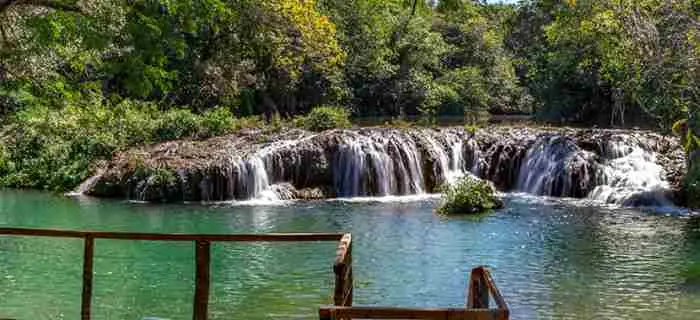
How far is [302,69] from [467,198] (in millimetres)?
21735

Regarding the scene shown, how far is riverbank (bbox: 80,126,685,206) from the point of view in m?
24.8

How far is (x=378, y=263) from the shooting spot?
15008mm

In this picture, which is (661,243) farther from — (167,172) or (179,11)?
(167,172)

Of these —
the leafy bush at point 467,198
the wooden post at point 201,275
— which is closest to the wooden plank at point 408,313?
the wooden post at point 201,275

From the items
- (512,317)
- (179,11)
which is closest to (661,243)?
(512,317)

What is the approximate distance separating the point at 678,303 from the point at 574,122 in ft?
95.7

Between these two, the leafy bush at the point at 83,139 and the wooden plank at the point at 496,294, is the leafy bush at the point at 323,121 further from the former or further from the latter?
the wooden plank at the point at 496,294

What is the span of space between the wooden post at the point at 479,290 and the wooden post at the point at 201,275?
90.9 inches

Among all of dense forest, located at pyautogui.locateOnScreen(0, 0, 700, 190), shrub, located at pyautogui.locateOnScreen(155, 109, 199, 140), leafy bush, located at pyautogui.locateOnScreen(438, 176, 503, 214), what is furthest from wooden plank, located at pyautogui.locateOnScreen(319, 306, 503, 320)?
shrub, located at pyautogui.locateOnScreen(155, 109, 199, 140)

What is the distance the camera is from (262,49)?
38.0 metres

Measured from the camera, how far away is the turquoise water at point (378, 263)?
12.0 meters

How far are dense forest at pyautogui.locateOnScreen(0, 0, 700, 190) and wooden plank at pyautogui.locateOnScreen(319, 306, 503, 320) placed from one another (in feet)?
A: 13.0

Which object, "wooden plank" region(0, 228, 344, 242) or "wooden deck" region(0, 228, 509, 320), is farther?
"wooden plank" region(0, 228, 344, 242)

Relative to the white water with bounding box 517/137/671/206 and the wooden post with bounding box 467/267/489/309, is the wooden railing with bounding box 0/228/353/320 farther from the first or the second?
the white water with bounding box 517/137/671/206
